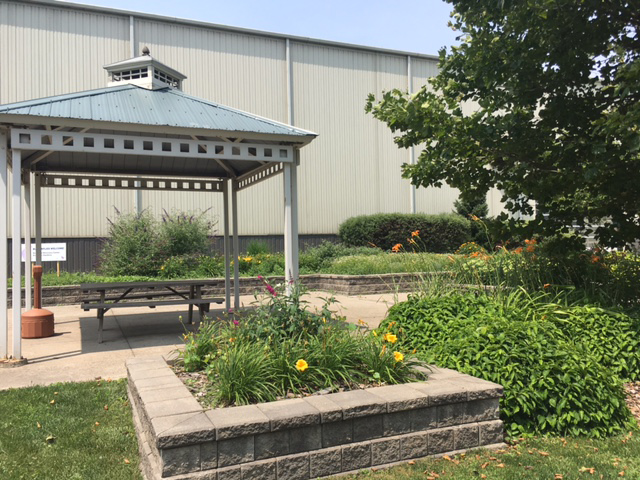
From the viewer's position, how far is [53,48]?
16.8m

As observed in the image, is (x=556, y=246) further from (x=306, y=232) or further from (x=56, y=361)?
(x=306, y=232)

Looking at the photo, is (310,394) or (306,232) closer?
(310,394)

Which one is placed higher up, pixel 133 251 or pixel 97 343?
pixel 133 251

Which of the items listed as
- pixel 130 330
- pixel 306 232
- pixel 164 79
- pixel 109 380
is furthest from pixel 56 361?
pixel 306 232

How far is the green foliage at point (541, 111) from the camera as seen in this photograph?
6031 mm

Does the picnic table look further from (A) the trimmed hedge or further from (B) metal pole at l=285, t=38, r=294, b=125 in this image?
(B) metal pole at l=285, t=38, r=294, b=125

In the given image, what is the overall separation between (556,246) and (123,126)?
18.6 feet

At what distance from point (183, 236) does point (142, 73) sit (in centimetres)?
772

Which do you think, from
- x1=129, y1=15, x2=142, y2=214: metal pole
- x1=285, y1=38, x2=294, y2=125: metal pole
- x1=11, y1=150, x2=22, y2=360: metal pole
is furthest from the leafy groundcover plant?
x1=285, y1=38, x2=294, y2=125: metal pole

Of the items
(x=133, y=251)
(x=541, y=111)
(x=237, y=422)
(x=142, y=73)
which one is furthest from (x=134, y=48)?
(x=237, y=422)

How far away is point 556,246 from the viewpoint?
700 centimetres

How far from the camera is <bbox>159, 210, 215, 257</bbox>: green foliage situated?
15.3 metres

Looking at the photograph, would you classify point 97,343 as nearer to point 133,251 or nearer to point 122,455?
point 122,455

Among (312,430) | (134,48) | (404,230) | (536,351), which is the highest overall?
(134,48)
